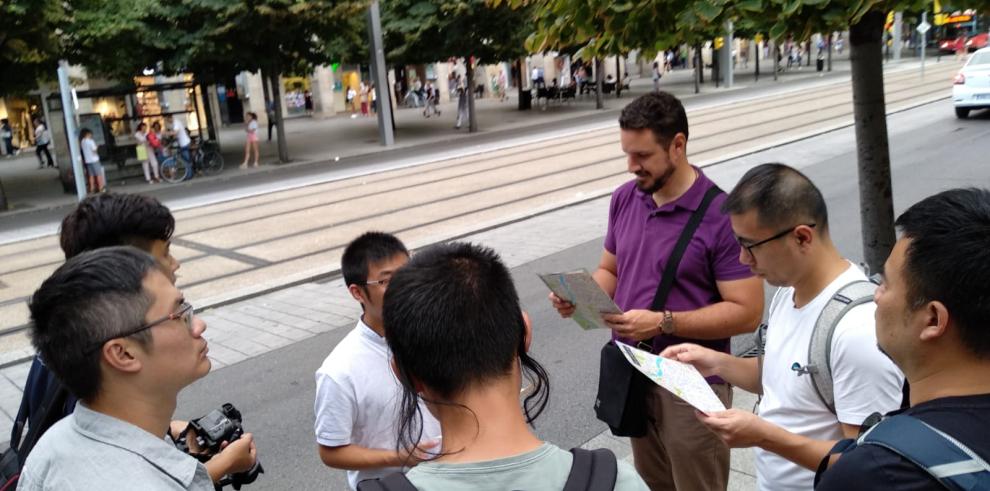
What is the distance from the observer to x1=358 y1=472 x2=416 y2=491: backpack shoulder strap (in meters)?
1.27

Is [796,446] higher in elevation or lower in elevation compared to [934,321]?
lower

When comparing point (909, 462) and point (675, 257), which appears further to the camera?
point (675, 257)

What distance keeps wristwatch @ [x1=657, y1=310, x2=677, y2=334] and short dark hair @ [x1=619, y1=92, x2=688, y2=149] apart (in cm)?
67

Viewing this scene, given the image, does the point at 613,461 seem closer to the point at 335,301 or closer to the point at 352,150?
the point at 335,301

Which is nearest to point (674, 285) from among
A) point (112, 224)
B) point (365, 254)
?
point (365, 254)

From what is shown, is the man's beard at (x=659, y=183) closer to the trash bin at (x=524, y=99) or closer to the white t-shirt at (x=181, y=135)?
the white t-shirt at (x=181, y=135)

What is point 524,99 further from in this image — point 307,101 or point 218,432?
point 218,432

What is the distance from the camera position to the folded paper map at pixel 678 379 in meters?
2.08

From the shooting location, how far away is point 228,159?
2547 cm

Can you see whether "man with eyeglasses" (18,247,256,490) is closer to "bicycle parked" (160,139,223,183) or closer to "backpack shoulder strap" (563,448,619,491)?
"backpack shoulder strap" (563,448,619,491)

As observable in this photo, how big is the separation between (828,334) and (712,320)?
0.77 m

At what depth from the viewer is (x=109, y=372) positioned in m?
1.83

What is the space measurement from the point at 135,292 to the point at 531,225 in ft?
31.6

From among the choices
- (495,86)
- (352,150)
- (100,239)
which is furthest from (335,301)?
(495,86)
